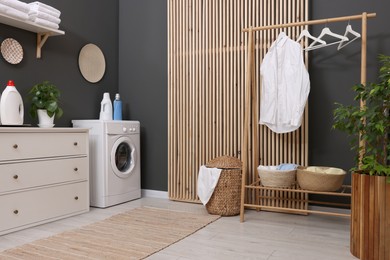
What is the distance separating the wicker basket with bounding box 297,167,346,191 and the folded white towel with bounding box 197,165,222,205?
2.48 ft

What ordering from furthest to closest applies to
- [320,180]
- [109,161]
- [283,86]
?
[109,161]
[283,86]
[320,180]

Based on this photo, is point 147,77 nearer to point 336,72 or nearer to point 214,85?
point 214,85

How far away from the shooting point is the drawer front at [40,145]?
259cm

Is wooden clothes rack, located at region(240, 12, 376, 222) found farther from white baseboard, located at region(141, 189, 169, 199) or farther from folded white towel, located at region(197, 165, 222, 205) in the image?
white baseboard, located at region(141, 189, 169, 199)

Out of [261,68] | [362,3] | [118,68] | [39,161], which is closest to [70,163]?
[39,161]

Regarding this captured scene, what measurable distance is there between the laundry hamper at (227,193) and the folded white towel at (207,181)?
36 mm

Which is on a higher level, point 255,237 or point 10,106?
point 10,106

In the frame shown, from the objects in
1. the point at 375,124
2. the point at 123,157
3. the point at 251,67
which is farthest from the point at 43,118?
the point at 375,124

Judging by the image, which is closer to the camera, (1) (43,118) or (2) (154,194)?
(1) (43,118)

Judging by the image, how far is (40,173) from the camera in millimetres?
2838

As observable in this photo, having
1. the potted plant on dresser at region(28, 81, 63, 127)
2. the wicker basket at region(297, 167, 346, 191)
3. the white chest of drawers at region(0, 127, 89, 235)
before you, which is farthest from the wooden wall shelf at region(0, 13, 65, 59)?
the wicker basket at region(297, 167, 346, 191)

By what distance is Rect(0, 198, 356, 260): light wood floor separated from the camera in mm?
2219

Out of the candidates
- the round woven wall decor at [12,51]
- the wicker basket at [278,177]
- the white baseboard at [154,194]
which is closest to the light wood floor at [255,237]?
the wicker basket at [278,177]

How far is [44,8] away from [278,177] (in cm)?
248
